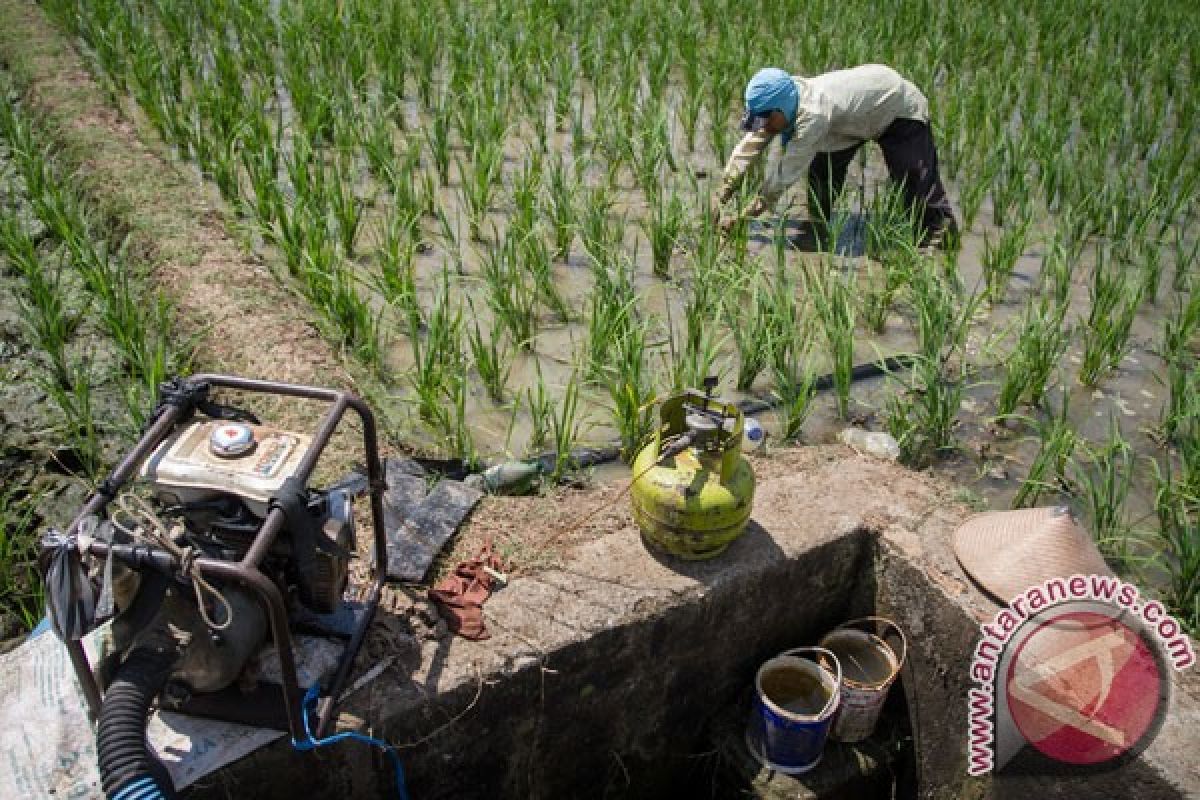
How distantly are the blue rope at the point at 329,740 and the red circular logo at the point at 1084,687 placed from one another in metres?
1.27

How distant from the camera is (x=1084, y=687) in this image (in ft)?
6.24

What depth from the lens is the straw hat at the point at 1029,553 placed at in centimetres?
203

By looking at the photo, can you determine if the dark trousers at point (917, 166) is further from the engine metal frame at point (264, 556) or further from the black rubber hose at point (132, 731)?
the black rubber hose at point (132, 731)

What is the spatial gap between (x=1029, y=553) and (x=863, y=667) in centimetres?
57

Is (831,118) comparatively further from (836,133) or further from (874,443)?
(874,443)

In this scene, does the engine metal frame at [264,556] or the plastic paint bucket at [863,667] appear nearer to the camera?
the engine metal frame at [264,556]

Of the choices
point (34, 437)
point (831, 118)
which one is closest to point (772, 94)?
point (831, 118)

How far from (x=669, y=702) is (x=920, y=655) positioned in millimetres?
616

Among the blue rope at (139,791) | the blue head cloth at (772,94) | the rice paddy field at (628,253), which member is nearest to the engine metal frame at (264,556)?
the blue rope at (139,791)

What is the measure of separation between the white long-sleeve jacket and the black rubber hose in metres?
2.95

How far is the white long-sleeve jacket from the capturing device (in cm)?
395

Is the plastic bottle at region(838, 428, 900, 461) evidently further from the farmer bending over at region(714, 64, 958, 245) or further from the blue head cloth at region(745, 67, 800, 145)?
the blue head cloth at region(745, 67, 800, 145)

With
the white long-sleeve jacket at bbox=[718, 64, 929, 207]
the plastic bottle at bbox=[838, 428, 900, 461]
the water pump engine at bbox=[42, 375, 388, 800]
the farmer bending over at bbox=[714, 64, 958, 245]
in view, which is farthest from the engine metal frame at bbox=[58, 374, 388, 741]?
the white long-sleeve jacket at bbox=[718, 64, 929, 207]

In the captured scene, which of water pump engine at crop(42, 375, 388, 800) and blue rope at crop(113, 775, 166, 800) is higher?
water pump engine at crop(42, 375, 388, 800)
